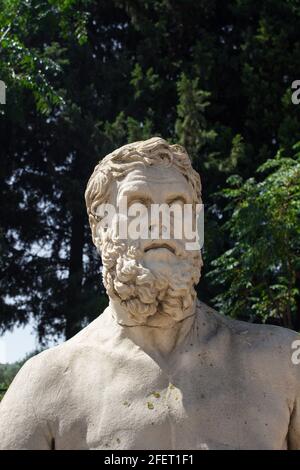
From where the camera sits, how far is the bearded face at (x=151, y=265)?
13.1 feet

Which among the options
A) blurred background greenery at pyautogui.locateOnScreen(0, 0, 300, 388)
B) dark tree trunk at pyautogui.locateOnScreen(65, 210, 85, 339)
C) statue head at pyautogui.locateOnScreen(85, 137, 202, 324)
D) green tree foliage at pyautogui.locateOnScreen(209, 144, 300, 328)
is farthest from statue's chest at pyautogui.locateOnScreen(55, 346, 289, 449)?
dark tree trunk at pyautogui.locateOnScreen(65, 210, 85, 339)

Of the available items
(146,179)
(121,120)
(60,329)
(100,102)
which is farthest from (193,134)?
(146,179)

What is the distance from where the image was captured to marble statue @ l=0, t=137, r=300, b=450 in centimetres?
393

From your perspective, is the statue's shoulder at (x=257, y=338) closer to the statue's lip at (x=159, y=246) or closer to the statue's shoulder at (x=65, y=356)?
the statue's lip at (x=159, y=246)

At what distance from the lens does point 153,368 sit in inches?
159

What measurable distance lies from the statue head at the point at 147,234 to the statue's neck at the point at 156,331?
3 centimetres

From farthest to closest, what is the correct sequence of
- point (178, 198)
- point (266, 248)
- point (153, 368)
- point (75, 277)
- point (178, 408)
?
point (75, 277)
point (266, 248)
point (178, 198)
point (153, 368)
point (178, 408)

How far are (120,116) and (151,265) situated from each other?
30.0 feet

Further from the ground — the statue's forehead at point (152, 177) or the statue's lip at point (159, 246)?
the statue's forehead at point (152, 177)

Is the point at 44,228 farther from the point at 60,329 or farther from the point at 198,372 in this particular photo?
the point at 198,372

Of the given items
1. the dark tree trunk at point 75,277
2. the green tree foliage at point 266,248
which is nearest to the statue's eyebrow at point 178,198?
the green tree foliage at point 266,248

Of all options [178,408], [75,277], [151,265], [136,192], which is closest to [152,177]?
[136,192]

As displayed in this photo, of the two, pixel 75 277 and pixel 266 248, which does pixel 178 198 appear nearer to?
pixel 266 248
